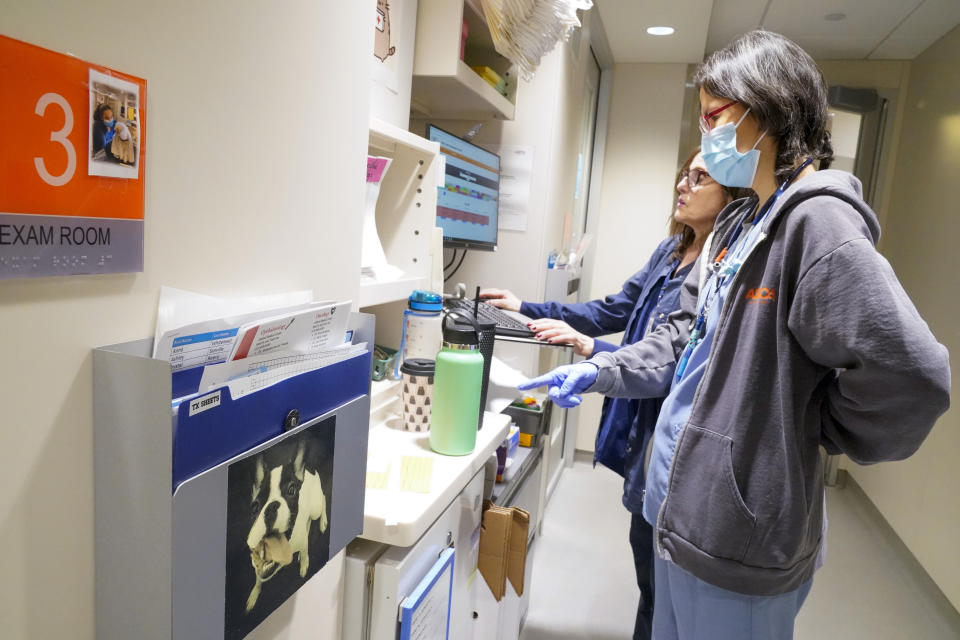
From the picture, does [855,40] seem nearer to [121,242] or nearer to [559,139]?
[559,139]

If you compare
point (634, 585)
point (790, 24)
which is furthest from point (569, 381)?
point (790, 24)

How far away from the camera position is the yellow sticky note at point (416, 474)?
0.97 meters

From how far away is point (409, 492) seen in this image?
95 centimetres

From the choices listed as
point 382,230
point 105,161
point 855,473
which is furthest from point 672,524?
point 855,473

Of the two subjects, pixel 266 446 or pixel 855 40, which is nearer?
pixel 266 446

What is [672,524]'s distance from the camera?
1080 millimetres

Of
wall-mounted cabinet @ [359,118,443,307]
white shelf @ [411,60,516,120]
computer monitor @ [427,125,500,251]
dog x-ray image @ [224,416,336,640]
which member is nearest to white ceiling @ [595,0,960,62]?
white shelf @ [411,60,516,120]

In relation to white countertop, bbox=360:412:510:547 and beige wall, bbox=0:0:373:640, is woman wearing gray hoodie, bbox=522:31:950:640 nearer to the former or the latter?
white countertop, bbox=360:412:510:547

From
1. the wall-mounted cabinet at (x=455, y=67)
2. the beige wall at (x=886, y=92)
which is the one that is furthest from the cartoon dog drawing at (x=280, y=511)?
the beige wall at (x=886, y=92)

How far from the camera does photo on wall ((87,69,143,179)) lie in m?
0.43

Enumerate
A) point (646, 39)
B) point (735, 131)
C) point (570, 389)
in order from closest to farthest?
point (735, 131), point (570, 389), point (646, 39)

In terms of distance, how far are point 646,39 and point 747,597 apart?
2894 millimetres

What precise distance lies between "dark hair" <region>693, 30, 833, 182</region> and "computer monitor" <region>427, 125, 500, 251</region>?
2.71ft

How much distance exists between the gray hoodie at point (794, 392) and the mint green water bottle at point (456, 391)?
37 centimetres
